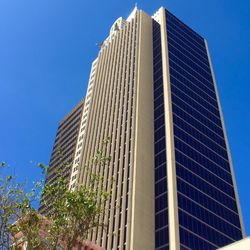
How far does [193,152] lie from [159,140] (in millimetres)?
9921

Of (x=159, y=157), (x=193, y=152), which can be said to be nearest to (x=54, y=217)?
(x=159, y=157)

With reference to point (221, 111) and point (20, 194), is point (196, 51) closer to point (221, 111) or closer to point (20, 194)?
point (221, 111)

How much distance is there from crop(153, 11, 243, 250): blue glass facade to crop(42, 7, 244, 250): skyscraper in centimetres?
30

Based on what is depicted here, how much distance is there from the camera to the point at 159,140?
110875 millimetres

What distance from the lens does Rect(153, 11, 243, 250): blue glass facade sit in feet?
318

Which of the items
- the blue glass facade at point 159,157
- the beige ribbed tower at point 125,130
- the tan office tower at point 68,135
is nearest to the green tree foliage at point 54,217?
the beige ribbed tower at point 125,130

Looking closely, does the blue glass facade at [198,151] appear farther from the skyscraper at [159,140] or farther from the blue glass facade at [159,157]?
the blue glass facade at [159,157]

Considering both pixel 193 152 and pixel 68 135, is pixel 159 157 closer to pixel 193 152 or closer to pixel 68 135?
pixel 193 152

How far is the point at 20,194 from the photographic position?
2880 cm

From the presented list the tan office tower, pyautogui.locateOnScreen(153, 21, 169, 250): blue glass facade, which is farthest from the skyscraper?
the tan office tower

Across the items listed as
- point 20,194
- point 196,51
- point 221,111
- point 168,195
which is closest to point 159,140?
point 168,195

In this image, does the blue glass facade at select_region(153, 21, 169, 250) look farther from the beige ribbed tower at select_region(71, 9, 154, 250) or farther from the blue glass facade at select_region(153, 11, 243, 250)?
the beige ribbed tower at select_region(71, 9, 154, 250)

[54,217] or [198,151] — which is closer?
[54,217]

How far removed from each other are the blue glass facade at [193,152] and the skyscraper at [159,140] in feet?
0.98
